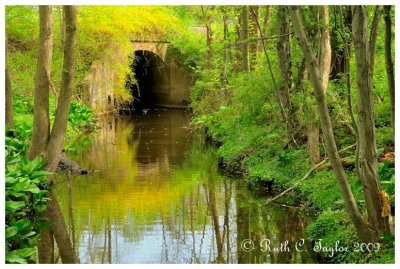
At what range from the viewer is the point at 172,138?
22.8m

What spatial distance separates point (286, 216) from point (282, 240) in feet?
4.28

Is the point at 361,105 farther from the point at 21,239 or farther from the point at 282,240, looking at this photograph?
the point at 21,239

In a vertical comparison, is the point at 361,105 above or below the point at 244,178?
above

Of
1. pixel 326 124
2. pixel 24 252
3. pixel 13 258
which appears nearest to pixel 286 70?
pixel 326 124

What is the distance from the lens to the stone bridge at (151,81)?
2920 centimetres

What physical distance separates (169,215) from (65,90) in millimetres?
3294

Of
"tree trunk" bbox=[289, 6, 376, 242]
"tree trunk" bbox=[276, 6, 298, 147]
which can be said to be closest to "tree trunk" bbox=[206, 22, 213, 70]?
A: "tree trunk" bbox=[276, 6, 298, 147]

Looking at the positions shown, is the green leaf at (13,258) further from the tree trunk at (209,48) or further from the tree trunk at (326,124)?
the tree trunk at (209,48)

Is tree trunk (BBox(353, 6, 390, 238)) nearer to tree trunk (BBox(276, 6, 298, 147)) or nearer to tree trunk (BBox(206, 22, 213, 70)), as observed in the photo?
tree trunk (BBox(276, 6, 298, 147))

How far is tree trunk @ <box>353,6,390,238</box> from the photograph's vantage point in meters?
7.47

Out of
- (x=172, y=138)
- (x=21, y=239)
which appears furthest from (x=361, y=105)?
(x=172, y=138)

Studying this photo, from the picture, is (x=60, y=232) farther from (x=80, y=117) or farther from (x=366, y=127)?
(x=80, y=117)

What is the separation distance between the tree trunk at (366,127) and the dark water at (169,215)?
1.02 m

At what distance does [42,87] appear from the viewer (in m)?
13.1
